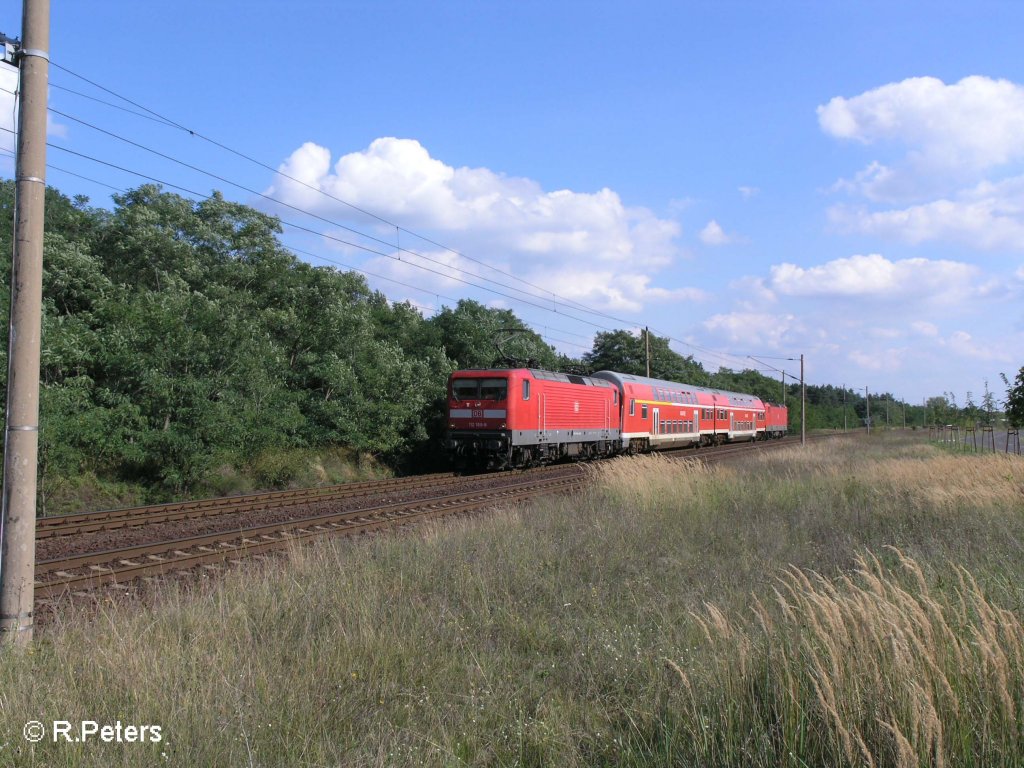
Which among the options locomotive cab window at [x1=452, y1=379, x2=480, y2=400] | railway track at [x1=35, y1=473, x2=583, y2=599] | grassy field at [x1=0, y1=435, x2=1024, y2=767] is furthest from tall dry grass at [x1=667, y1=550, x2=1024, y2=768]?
locomotive cab window at [x1=452, y1=379, x2=480, y2=400]

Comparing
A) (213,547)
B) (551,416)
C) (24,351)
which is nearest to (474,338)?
(551,416)

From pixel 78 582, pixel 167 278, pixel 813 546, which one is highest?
pixel 167 278

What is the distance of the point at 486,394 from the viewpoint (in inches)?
936

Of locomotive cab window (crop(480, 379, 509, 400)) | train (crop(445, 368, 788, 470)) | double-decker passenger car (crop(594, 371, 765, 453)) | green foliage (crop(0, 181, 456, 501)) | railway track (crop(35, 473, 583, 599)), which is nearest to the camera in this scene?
railway track (crop(35, 473, 583, 599))

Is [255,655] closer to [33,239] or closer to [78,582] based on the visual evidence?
[33,239]

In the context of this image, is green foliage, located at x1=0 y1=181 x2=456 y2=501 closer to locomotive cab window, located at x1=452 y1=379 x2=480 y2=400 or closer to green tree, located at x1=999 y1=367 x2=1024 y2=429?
locomotive cab window, located at x1=452 y1=379 x2=480 y2=400

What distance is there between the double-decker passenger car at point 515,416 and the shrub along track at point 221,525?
3.44 metres

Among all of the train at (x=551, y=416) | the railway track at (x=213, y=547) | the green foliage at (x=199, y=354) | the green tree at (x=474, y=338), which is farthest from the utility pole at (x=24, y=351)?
the green tree at (x=474, y=338)

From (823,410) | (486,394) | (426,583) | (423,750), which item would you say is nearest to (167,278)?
(486,394)

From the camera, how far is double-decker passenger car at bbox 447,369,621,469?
2347 centimetres

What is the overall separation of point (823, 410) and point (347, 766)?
116849 mm

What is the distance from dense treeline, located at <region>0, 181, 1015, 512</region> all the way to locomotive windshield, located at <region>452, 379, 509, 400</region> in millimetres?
2104

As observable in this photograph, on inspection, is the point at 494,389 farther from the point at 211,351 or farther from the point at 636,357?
the point at 636,357

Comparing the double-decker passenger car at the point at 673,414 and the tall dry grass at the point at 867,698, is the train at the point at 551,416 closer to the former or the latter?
the double-decker passenger car at the point at 673,414
